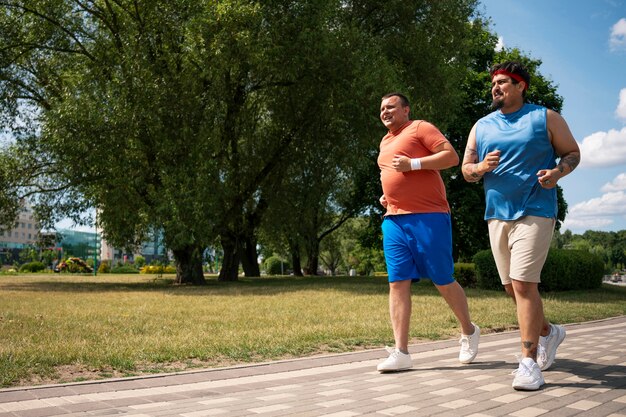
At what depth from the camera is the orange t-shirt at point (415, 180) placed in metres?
5.04

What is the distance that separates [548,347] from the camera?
16.1 ft

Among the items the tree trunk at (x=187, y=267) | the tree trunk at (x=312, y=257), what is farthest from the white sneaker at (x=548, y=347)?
the tree trunk at (x=312, y=257)

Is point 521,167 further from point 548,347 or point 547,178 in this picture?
point 548,347

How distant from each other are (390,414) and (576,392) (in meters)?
1.50

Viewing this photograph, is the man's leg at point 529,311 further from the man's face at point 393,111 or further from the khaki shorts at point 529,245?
the man's face at point 393,111

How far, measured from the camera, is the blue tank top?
4.47m

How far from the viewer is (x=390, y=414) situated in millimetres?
3492

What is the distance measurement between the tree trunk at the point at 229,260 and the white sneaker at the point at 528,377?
2203 cm

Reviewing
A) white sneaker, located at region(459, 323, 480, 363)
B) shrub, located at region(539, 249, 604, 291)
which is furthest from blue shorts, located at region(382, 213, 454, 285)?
shrub, located at region(539, 249, 604, 291)

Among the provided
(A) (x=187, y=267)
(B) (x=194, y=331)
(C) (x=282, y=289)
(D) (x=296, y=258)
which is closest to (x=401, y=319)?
(B) (x=194, y=331)

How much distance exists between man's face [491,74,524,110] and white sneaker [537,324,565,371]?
6.46 feet

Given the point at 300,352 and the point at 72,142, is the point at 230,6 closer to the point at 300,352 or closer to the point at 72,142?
A: the point at 72,142

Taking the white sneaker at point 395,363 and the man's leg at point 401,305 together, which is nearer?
the white sneaker at point 395,363

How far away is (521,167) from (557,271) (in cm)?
1445
